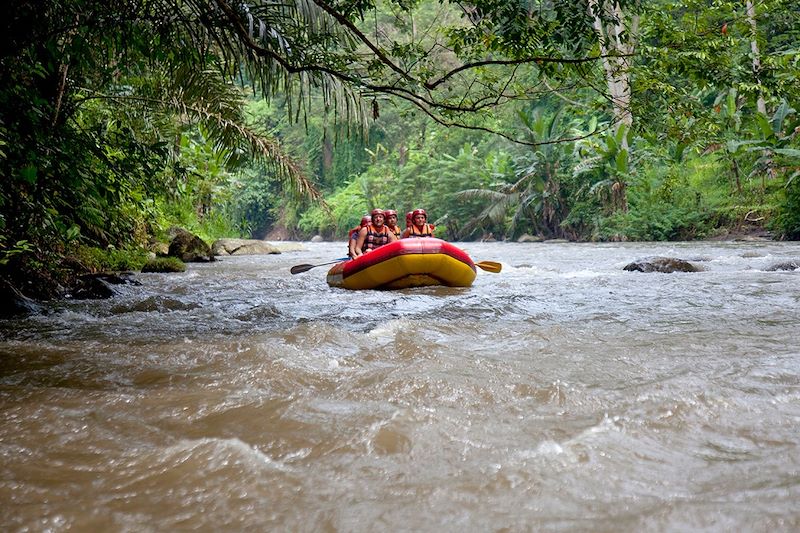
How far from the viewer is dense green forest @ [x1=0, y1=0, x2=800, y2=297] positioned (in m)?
3.93

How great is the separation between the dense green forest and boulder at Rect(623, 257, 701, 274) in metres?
2.35

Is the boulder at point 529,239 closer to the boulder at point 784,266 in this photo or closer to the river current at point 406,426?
the boulder at point 784,266

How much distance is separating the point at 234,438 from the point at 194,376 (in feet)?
3.04

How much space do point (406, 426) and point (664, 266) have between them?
7633mm

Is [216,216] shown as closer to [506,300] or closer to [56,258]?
[56,258]

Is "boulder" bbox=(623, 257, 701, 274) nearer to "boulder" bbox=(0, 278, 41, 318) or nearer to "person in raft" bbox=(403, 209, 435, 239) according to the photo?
"person in raft" bbox=(403, 209, 435, 239)

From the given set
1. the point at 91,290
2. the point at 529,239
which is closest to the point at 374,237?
the point at 91,290

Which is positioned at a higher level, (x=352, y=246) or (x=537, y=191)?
(x=537, y=191)

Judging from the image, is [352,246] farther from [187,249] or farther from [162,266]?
[187,249]

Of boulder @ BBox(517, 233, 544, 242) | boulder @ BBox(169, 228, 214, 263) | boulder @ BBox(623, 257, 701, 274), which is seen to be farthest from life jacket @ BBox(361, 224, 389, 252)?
boulder @ BBox(517, 233, 544, 242)

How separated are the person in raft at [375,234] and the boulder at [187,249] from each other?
6070mm

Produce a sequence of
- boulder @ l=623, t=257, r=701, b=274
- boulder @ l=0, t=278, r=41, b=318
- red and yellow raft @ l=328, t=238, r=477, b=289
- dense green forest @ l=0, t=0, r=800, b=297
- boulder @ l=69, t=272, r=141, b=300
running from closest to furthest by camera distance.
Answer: dense green forest @ l=0, t=0, r=800, b=297 → boulder @ l=0, t=278, r=41, b=318 → boulder @ l=69, t=272, r=141, b=300 → red and yellow raft @ l=328, t=238, r=477, b=289 → boulder @ l=623, t=257, r=701, b=274

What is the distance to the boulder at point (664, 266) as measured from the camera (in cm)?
869

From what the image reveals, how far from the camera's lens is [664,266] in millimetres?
8789
